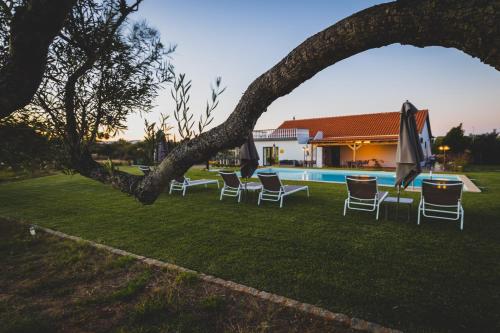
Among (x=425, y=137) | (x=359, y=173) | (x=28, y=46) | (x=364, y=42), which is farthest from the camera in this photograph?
(x=425, y=137)

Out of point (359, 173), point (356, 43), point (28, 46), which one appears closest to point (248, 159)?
point (28, 46)

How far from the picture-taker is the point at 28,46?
1449 mm

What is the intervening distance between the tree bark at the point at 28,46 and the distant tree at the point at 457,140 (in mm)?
30025

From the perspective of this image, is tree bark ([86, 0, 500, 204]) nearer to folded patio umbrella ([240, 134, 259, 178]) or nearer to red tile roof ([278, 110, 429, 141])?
folded patio umbrella ([240, 134, 259, 178])

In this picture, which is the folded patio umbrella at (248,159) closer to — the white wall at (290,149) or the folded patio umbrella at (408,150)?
the folded patio umbrella at (408,150)

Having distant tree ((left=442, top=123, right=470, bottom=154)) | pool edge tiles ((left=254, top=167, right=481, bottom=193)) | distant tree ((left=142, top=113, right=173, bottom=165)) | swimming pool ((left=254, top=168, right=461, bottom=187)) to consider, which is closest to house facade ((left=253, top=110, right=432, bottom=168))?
distant tree ((left=442, top=123, right=470, bottom=154))

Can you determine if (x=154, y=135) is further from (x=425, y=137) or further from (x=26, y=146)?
(x=425, y=137)

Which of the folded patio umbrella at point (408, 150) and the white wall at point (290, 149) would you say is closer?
the folded patio umbrella at point (408, 150)

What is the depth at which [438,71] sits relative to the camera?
1595 cm

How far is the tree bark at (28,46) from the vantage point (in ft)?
4.59

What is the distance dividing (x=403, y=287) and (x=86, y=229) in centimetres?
609

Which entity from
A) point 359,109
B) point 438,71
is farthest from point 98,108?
point 359,109

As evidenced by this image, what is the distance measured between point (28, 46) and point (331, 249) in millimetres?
4478

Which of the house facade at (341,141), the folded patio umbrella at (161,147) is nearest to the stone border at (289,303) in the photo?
the folded patio umbrella at (161,147)
